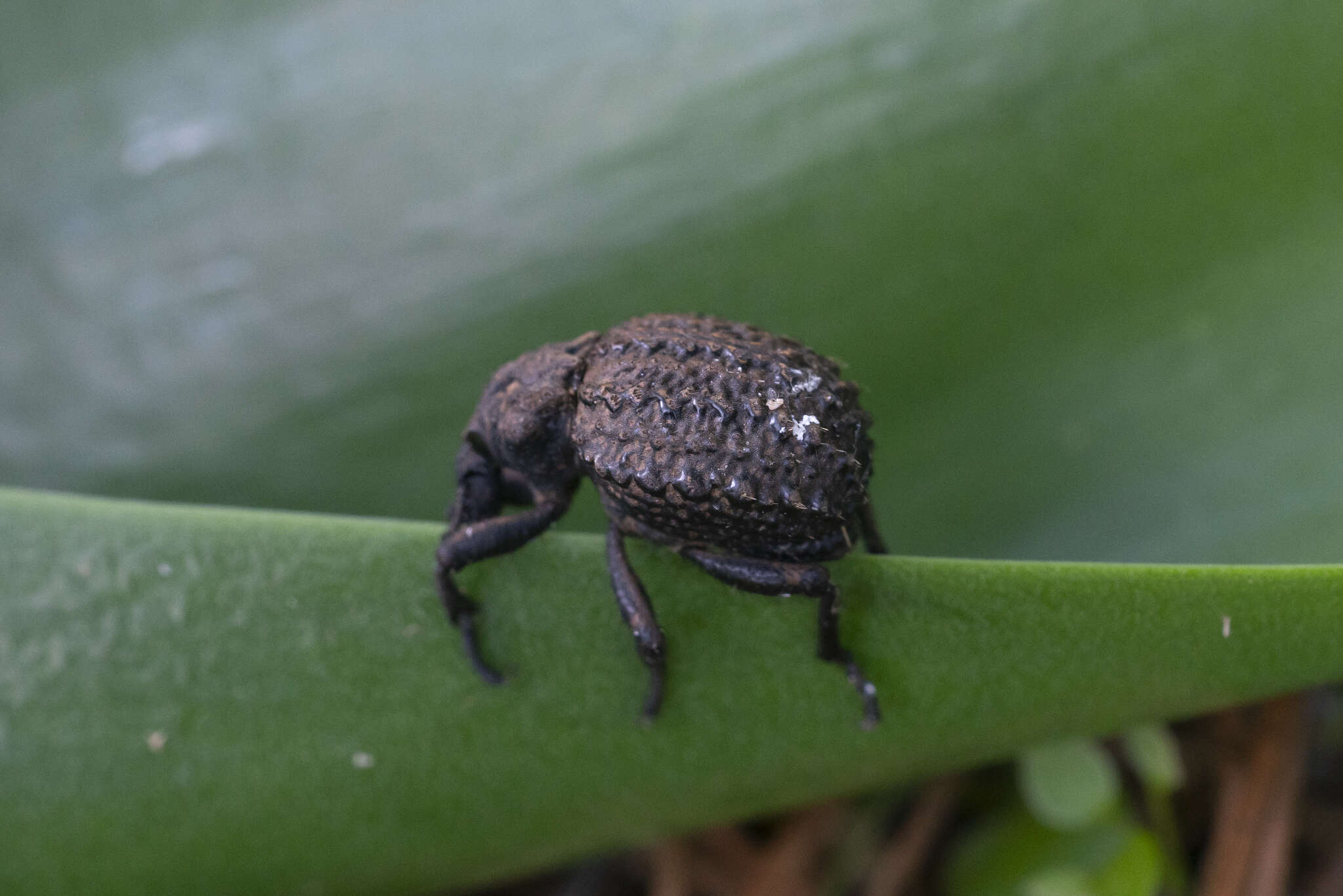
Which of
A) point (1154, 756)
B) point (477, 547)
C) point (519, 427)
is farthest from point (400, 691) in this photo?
point (1154, 756)

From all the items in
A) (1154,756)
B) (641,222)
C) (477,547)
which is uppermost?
(641,222)

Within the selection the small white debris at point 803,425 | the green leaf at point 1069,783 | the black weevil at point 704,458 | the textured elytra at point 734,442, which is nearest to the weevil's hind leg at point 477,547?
the black weevil at point 704,458

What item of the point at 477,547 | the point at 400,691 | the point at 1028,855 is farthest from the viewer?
the point at 1028,855

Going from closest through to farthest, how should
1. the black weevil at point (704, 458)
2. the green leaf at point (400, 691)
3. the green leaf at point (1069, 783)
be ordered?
the green leaf at point (400, 691)
the black weevil at point (704, 458)
the green leaf at point (1069, 783)

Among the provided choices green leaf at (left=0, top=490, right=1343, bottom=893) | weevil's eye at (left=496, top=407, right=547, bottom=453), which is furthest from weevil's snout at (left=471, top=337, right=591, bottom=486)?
green leaf at (left=0, top=490, right=1343, bottom=893)

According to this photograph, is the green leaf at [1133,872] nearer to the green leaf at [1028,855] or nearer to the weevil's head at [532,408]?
the green leaf at [1028,855]

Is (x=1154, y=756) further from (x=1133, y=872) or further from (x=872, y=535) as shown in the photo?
(x=872, y=535)
